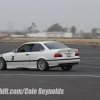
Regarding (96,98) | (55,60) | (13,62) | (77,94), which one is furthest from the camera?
(13,62)

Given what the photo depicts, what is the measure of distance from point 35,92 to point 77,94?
4.05 ft

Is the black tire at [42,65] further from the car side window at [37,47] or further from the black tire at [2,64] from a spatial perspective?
the black tire at [2,64]

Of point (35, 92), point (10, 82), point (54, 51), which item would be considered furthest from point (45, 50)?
point (35, 92)

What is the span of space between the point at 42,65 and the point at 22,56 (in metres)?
1.35

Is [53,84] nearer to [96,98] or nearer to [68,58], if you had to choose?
[96,98]

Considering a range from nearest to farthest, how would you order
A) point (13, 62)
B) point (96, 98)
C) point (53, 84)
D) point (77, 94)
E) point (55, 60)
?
point (96, 98) < point (77, 94) < point (53, 84) < point (55, 60) < point (13, 62)

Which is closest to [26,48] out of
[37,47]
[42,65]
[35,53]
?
[37,47]

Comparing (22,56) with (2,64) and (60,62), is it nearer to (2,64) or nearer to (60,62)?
(2,64)

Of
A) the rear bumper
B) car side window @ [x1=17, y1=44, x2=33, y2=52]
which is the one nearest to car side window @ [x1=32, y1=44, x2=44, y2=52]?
car side window @ [x1=17, y1=44, x2=33, y2=52]

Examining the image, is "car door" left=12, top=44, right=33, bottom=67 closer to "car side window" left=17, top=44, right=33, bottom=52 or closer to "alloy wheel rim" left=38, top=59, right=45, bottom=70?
"car side window" left=17, top=44, right=33, bottom=52

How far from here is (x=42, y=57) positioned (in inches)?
822

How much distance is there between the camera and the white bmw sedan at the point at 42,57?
20609 millimetres

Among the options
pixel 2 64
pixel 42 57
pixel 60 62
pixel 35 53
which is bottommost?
pixel 2 64

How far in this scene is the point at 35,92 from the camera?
12648 millimetres
